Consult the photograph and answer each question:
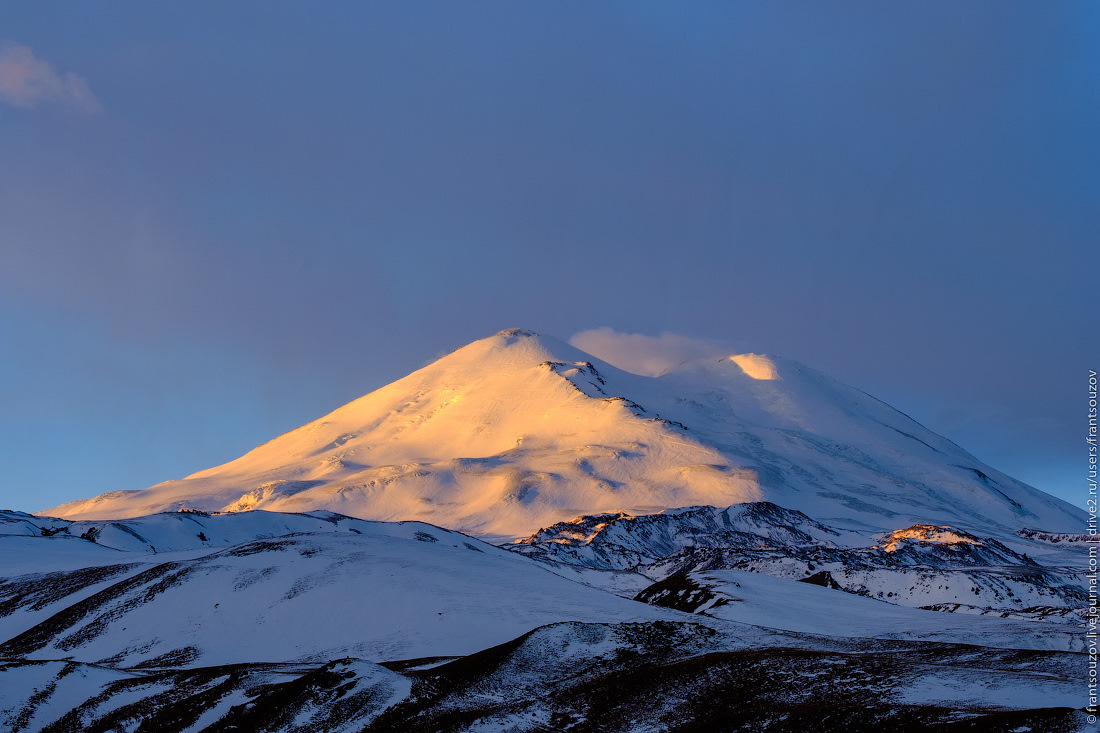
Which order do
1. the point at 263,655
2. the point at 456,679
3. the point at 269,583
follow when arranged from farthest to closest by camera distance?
the point at 269,583 < the point at 263,655 < the point at 456,679

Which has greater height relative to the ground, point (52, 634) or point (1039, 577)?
point (1039, 577)

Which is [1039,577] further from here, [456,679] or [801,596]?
[456,679]

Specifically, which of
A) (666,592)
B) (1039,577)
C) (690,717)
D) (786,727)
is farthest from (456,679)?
(1039,577)

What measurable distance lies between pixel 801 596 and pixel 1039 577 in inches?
2287

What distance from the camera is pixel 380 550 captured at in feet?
250

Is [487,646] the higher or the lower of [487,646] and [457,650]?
the higher

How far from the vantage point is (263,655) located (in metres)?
55.8

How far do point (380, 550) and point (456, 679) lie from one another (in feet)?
117

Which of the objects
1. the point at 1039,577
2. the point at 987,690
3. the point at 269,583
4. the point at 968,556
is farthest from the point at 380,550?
the point at 968,556

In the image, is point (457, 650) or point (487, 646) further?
point (487, 646)

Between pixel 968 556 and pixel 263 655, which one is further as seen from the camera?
pixel 968 556

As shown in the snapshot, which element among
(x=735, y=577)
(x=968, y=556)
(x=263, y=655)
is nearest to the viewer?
(x=263, y=655)

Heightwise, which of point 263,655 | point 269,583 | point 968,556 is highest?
point 968,556

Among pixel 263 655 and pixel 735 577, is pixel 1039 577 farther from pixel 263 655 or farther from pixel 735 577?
pixel 263 655
